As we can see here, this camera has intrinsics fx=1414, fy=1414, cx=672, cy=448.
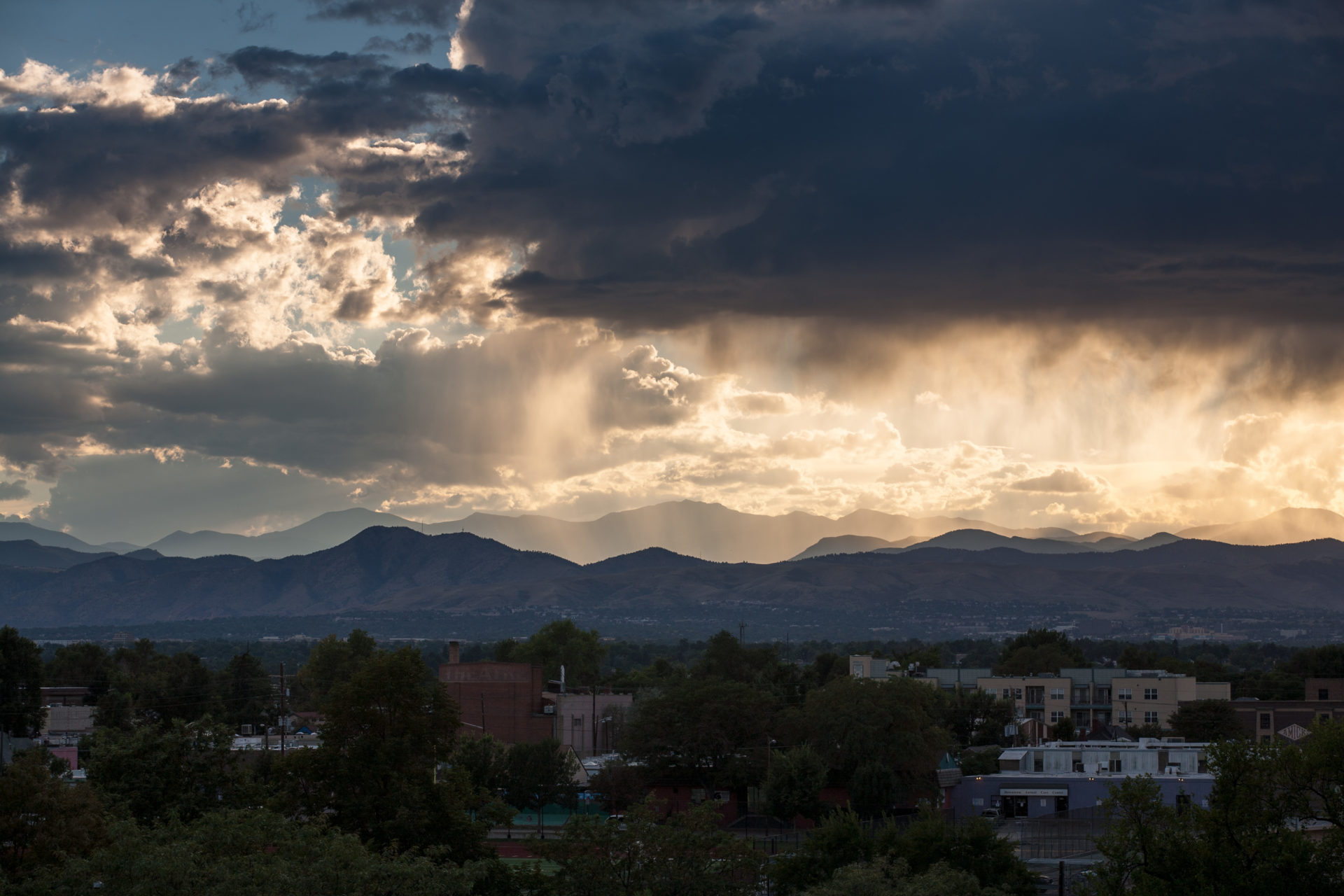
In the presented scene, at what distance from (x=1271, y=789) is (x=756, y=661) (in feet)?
378

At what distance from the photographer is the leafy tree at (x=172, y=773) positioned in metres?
54.2

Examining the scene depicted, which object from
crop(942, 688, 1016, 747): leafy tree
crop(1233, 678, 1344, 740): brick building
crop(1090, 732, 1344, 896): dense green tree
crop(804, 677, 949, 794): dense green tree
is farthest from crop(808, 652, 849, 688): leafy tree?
crop(1090, 732, 1344, 896): dense green tree

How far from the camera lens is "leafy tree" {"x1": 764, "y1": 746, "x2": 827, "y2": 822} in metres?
86.1

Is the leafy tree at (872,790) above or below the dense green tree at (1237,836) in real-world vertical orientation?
below

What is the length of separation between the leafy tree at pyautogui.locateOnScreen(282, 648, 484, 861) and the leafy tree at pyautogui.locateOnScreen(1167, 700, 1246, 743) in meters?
87.7

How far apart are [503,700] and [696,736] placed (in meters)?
28.1

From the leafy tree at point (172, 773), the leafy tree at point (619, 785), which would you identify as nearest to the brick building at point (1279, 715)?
the leafy tree at point (619, 785)

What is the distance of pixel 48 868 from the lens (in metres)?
40.2

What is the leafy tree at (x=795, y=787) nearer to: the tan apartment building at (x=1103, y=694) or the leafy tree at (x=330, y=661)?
the tan apartment building at (x=1103, y=694)

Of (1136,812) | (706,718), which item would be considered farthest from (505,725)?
(1136,812)

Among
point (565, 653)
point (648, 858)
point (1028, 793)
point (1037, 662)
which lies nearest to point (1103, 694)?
point (1037, 662)

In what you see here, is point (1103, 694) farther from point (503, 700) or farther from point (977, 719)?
point (503, 700)

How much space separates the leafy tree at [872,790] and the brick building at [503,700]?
38114 mm

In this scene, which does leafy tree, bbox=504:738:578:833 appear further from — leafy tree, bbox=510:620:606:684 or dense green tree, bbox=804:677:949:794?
leafy tree, bbox=510:620:606:684
